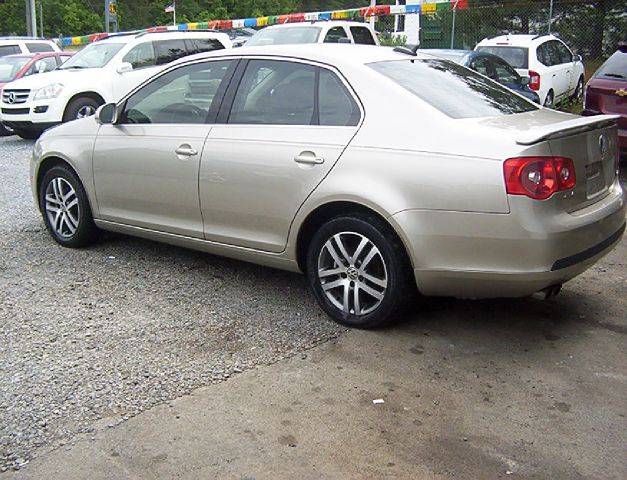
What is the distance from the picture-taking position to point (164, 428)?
3594 millimetres

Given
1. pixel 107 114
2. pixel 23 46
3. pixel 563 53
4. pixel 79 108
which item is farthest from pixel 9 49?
pixel 107 114

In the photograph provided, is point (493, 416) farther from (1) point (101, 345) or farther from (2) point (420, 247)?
(1) point (101, 345)

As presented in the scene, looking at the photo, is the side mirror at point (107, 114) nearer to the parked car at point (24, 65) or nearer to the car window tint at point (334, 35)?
the car window tint at point (334, 35)

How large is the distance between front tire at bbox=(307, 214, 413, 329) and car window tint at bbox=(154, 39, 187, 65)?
Answer: 409 inches

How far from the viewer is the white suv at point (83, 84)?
13.3m

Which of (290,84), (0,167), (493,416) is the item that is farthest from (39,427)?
(0,167)

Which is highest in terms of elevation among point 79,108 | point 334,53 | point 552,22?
point 552,22

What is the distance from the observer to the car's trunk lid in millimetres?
4215

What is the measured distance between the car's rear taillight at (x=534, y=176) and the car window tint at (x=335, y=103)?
41.7 inches

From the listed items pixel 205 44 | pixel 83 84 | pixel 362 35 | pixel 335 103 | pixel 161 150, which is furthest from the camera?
pixel 362 35

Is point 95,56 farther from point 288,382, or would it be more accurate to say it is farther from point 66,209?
point 288,382

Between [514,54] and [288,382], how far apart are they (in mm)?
12216

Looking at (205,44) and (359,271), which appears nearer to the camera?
(359,271)

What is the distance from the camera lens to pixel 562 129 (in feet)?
14.1
